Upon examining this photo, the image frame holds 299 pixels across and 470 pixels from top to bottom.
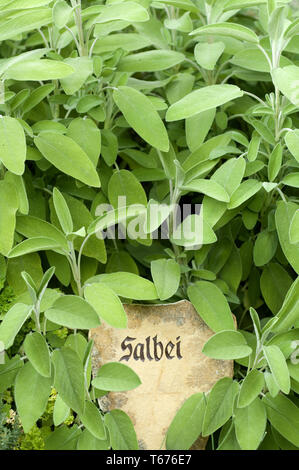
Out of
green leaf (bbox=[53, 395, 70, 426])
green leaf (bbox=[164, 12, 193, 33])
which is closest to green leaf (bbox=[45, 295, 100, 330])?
green leaf (bbox=[53, 395, 70, 426])

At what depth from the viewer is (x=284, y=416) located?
0.88 metres

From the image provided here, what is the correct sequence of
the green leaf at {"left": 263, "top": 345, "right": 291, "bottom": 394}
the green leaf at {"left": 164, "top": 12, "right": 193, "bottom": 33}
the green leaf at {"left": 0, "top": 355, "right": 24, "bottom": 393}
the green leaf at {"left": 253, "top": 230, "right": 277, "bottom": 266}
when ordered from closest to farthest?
1. the green leaf at {"left": 263, "top": 345, "right": 291, "bottom": 394}
2. the green leaf at {"left": 0, "top": 355, "right": 24, "bottom": 393}
3. the green leaf at {"left": 253, "top": 230, "right": 277, "bottom": 266}
4. the green leaf at {"left": 164, "top": 12, "right": 193, "bottom": 33}

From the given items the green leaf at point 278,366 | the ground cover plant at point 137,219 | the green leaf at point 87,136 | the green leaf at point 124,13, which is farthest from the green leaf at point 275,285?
the green leaf at point 124,13

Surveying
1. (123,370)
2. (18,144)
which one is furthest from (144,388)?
(18,144)

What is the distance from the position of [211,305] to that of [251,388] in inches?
5.7

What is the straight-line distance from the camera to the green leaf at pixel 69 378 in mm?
818

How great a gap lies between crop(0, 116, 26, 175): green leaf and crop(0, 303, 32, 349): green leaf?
0.17 metres

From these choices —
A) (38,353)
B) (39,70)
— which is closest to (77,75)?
(39,70)

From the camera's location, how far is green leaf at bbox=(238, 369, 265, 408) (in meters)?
0.84

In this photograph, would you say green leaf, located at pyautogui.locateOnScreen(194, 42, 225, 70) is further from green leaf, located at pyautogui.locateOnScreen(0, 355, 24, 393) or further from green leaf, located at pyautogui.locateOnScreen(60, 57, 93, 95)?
green leaf, located at pyautogui.locateOnScreen(0, 355, 24, 393)

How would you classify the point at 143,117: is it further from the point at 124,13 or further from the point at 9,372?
the point at 9,372

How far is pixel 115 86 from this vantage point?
1.04m

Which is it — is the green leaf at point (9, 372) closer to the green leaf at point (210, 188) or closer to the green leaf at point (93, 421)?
the green leaf at point (93, 421)

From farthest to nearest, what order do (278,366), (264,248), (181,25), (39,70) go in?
(181,25) → (264,248) → (39,70) → (278,366)
